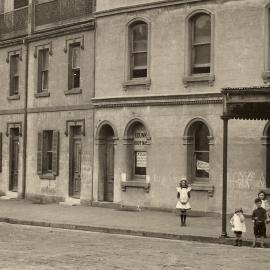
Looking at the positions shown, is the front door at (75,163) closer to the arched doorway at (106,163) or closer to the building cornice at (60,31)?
the arched doorway at (106,163)

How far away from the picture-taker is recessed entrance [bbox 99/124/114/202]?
26.2m

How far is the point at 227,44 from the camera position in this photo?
2250 centimetres

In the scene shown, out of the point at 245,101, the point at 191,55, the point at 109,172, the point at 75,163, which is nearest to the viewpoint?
the point at 245,101

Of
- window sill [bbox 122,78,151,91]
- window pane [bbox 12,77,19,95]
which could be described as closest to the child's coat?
window sill [bbox 122,78,151,91]

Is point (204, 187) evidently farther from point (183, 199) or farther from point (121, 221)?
point (121, 221)

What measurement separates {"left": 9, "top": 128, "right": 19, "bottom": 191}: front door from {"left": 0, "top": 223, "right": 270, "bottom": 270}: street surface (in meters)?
12.7

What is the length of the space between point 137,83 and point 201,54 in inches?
105

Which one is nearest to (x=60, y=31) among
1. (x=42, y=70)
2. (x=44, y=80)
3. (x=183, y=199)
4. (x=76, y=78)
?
(x=76, y=78)

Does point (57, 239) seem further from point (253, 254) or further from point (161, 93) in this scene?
point (161, 93)

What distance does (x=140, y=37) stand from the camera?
2523 cm

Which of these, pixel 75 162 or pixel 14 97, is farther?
pixel 14 97

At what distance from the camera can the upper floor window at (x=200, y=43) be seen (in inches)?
918

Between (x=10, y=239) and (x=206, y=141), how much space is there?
8.47m

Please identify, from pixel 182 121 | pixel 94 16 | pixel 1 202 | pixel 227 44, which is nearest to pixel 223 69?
pixel 227 44
